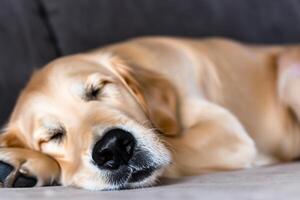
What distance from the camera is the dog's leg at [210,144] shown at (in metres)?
1.95

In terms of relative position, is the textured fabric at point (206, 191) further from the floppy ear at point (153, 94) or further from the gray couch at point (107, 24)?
the gray couch at point (107, 24)

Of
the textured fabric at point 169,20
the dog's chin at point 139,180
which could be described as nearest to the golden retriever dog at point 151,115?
the dog's chin at point 139,180

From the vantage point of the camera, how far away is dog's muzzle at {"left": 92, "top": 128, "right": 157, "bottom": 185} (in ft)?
5.27

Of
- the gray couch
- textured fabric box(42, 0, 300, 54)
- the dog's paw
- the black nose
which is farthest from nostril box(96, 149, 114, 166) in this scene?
textured fabric box(42, 0, 300, 54)

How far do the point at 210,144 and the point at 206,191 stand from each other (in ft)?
1.98

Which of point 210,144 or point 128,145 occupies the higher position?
point 128,145

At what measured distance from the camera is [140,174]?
65.9 inches

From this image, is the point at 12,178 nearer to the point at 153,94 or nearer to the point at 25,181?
the point at 25,181

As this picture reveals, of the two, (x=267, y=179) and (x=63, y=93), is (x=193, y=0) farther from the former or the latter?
(x=267, y=179)

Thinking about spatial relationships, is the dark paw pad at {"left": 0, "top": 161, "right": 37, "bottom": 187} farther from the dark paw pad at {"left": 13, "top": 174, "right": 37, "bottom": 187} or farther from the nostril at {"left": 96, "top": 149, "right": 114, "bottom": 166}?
the nostril at {"left": 96, "top": 149, "right": 114, "bottom": 166}

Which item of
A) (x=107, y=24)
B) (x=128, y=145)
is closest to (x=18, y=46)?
(x=107, y=24)

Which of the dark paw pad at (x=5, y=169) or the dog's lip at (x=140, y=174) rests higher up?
the dark paw pad at (x=5, y=169)

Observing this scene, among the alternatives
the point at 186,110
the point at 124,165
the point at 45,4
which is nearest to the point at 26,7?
the point at 45,4

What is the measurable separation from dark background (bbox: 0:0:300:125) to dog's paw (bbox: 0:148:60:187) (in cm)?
75
